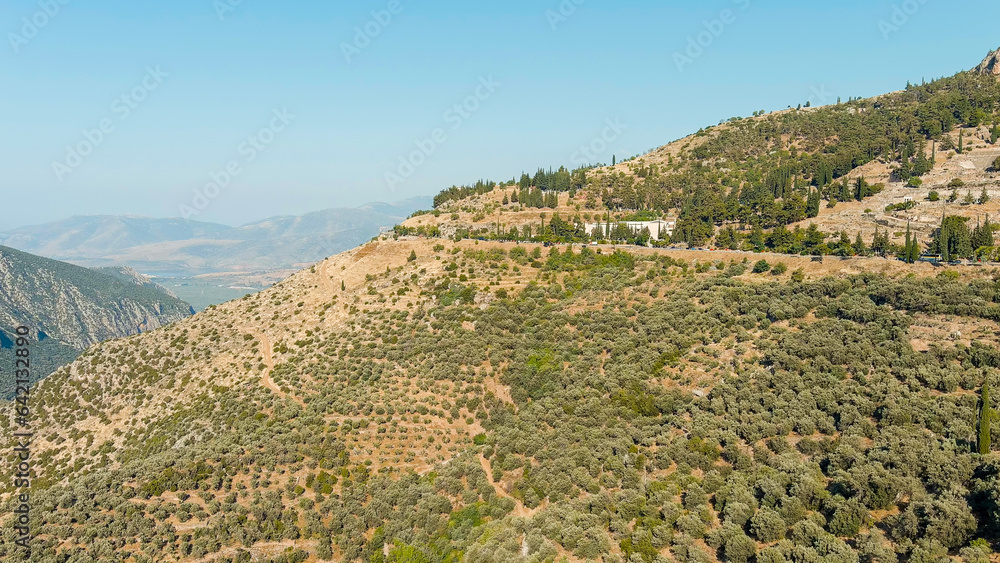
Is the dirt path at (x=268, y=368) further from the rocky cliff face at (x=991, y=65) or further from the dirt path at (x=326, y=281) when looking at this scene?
the rocky cliff face at (x=991, y=65)

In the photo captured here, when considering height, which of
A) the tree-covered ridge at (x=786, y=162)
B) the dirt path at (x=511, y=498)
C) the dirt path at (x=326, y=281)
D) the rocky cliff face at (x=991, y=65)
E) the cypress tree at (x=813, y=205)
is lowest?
the dirt path at (x=511, y=498)

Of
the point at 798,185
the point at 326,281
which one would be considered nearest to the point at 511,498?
the point at 326,281

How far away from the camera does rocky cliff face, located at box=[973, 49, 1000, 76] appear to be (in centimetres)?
11938

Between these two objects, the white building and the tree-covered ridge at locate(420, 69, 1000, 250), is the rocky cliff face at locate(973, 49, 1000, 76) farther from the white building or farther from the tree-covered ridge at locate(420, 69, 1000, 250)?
the white building

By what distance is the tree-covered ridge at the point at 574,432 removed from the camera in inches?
1203

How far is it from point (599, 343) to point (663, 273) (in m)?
17.1

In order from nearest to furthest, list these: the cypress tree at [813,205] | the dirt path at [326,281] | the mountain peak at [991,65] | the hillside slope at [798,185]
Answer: the hillside slope at [798,185], the dirt path at [326,281], the cypress tree at [813,205], the mountain peak at [991,65]

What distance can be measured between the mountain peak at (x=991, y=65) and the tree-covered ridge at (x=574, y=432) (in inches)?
4267

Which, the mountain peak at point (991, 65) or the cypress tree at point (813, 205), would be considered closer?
the cypress tree at point (813, 205)

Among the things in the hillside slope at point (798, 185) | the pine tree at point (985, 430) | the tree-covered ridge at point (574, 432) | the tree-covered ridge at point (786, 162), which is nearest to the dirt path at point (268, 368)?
the tree-covered ridge at point (574, 432)

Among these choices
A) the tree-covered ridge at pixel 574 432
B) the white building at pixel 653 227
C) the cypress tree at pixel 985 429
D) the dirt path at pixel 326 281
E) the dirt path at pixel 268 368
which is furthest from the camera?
the white building at pixel 653 227

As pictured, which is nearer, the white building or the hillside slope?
the hillside slope

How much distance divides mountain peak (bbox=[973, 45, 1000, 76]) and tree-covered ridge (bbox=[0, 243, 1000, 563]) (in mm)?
108370

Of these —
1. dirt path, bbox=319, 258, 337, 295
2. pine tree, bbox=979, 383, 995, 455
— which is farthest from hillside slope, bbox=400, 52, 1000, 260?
pine tree, bbox=979, 383, 995, 455
